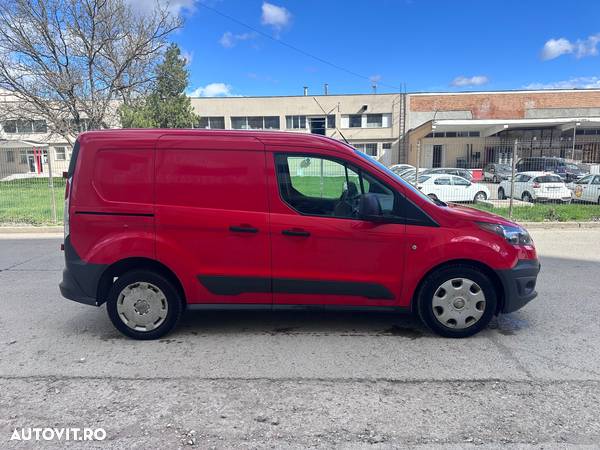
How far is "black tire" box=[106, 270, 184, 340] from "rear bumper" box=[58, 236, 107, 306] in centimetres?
18

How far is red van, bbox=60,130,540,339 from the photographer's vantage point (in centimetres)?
382

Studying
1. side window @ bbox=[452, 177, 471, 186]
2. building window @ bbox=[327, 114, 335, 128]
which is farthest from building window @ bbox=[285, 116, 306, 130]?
side window @ bbox=[452, 177, 471, 186]

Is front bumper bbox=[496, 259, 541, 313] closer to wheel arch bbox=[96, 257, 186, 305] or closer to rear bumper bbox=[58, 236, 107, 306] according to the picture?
wheel arch bbox=[96, 257, 186, 305]

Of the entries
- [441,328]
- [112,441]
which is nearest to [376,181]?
[441,328]

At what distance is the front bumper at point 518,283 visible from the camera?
3861 mm

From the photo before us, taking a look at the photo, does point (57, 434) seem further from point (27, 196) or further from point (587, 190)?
point (587, 190)

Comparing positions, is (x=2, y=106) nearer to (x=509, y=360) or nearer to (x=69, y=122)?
(x=69, y=122)

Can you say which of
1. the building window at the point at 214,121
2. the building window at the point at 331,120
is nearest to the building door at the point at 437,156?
the building window at the point at 331,120

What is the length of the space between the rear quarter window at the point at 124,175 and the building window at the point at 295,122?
4348 cm

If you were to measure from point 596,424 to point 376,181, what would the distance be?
2416 millimetres

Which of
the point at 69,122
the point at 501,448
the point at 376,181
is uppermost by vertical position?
the point at 69,122

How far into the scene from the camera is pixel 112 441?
254cm

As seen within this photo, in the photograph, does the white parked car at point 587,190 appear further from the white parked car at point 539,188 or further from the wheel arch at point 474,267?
the wheel arch at point 474,267

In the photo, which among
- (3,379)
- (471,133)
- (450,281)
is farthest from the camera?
(471,133)
